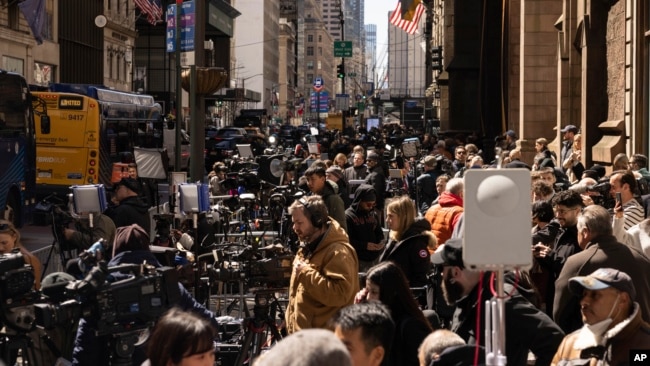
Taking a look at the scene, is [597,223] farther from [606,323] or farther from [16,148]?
[16,148]

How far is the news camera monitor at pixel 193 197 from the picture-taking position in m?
13.5

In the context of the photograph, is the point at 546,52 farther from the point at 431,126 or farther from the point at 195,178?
the point at 431,126

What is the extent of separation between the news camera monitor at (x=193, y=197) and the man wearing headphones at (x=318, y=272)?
4901 mm

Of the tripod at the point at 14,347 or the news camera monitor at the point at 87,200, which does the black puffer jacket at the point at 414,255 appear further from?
the news camera monitor at the point at 87,200

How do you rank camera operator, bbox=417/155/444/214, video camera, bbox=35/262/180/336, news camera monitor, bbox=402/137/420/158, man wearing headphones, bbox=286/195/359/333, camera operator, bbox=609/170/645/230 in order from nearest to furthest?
video camera, bbox=35/262/180/336
man wearing headphones, bbox=286/195/359/333
camera operator, bbox=609/170/645/230
camera operator, bbox=417/155/444/214
news camera monitor, bbox=402/137/420/158

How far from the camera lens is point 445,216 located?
11578mm

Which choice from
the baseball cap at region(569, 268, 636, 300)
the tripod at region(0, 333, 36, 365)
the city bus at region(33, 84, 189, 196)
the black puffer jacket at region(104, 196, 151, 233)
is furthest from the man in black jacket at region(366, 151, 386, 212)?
the baseball cap at region(569, 268, 636, 300)

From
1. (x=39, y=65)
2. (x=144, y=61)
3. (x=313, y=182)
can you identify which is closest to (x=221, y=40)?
(x=144, y=61)

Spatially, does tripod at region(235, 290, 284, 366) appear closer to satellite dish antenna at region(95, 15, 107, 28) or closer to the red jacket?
the red jacket

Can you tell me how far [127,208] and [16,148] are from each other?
1321 centimetres

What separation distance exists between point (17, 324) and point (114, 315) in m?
0.71

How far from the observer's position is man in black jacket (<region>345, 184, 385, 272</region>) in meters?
13.2

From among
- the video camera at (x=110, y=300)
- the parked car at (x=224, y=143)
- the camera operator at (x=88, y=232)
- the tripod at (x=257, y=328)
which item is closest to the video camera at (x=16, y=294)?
the video camera at (x=110, y=300)

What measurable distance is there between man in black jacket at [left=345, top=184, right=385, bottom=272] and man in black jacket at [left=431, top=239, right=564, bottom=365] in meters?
6.84
